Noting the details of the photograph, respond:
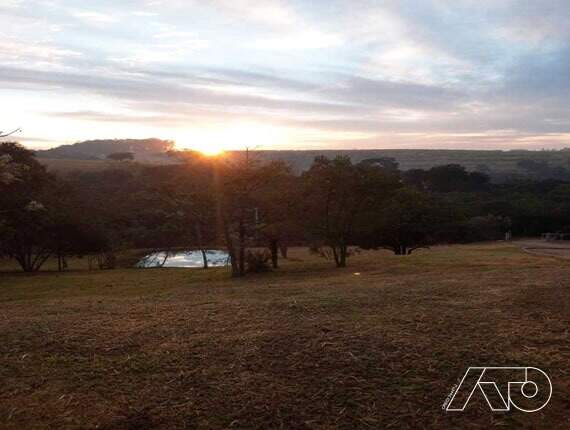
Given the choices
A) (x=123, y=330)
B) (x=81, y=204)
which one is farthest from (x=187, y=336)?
(x=81, y=204)

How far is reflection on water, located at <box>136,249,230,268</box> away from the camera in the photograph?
36928 millimetres

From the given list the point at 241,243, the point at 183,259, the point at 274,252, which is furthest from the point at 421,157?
the point at 241,243

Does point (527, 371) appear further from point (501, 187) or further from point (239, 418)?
point (501, 187)

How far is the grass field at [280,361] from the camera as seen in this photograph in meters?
4.50

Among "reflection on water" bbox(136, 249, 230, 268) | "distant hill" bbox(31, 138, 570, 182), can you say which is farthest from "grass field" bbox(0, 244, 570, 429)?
"distant hill" bbox(31, 138, 570, 182)

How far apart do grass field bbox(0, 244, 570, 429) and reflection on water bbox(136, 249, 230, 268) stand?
Result: 92.8 ft

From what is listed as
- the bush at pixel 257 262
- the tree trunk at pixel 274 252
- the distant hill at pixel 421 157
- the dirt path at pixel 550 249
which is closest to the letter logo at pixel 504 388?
the bush at pixel 257 262

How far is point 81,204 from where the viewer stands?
114 feet

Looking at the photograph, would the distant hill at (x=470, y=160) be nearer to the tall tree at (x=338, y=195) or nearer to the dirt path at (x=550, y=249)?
the dirt path at (x=550, y=249)

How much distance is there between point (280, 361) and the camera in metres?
5.69

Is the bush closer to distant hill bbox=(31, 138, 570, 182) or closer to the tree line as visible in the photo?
the tree line

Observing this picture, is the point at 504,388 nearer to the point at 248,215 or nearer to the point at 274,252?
the point at 248,215

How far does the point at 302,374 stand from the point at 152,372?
4.99ft

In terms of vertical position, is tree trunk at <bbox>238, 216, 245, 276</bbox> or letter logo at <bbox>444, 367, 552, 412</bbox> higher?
letter logo at <bbox>444, 367, 552, 412</bbox>
